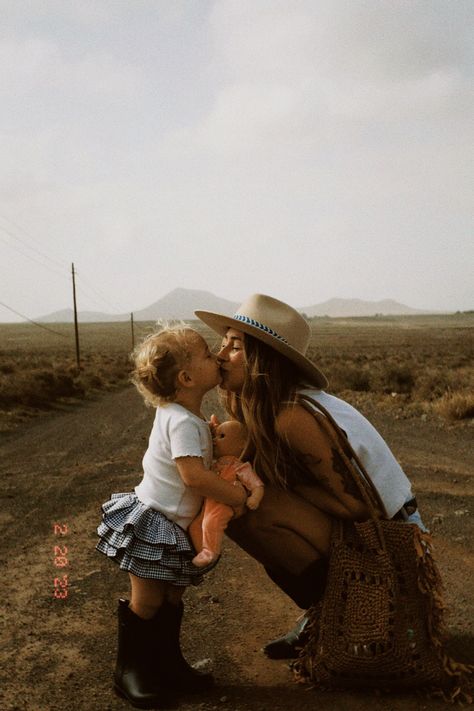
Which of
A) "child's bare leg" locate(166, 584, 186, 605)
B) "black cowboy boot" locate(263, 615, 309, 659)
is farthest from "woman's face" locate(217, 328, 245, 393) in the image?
"black cowboy boot" locate(263, 615, 309, 659)

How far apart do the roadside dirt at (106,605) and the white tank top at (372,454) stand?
0.88 metres

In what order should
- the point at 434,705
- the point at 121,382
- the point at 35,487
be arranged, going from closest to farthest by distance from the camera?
the point at 434,705, the point at 35,487, the point at 121,382

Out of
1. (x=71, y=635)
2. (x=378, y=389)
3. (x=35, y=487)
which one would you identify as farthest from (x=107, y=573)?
(x=378, y=389)

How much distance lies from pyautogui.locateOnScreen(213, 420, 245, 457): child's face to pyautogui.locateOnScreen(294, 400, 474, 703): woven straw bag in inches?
13.2

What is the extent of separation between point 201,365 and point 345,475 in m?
0.81

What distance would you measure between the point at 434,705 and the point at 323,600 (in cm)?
63

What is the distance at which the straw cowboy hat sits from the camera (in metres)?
3.11

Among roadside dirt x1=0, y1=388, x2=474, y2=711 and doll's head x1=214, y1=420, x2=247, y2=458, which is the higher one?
doll's head x1=214, y1=420, x2=247, y2=458

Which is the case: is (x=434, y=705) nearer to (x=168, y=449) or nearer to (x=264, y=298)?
(x=168, y=449)

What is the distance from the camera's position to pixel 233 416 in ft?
11.0

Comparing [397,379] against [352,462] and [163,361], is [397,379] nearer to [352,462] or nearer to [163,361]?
[352,462]

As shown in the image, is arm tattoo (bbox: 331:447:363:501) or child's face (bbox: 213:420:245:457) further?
child's face (bbox: 213:420:245:457)

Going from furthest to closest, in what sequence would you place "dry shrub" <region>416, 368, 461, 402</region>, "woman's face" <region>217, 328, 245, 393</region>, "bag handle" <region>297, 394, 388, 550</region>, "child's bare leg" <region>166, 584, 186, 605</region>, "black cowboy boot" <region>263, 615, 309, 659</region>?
"dry shrub" <region>416, 368, 461, 402</region>
"black cowboy boot" <region>263, 615, 309, 659</region>
"woman's face" <region>217, 328, 245, 393</region>
"child's bare leg" <region>166, 584, 186, 605</region>
"bag handle" <region>297, 394, 388, 550</region>

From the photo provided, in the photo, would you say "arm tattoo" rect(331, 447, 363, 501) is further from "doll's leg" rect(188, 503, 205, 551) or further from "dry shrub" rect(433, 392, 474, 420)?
"dry shrub" rect(433, 392, 474, 420)
